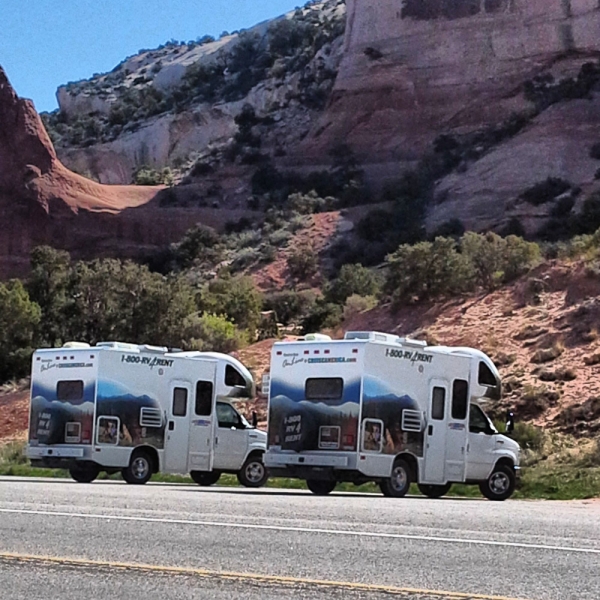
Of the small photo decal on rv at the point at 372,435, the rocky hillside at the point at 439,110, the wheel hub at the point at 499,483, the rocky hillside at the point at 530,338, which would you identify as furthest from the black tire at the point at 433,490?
the rocky hillside at the point at 439,110

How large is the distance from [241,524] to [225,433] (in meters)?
11.6

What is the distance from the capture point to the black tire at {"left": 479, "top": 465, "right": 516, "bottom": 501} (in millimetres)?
22469

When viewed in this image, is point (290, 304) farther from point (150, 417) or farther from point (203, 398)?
point (150, 417)

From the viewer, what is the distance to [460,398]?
72.0 ft

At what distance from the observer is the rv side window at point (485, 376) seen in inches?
867

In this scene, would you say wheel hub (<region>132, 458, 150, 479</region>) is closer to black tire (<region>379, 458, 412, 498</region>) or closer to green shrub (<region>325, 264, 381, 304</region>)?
black tire (<region>379, 458, 412, 498</region>)

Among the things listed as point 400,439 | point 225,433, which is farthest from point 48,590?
point 225,433

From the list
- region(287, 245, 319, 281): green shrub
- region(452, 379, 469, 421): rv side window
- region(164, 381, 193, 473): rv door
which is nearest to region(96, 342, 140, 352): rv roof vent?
region(164, 381, 193, 473): rv door

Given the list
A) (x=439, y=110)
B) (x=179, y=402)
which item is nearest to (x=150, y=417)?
(x=179, y=402)

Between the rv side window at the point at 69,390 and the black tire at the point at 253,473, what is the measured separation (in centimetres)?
374

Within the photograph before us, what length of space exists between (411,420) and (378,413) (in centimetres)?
80

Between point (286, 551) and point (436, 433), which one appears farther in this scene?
point (436, 433)

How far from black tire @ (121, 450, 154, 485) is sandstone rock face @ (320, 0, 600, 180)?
57.5 m

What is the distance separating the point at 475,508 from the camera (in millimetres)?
→ 17766
